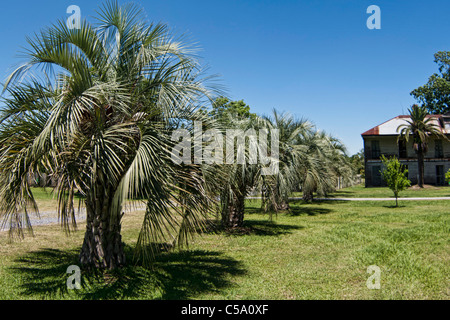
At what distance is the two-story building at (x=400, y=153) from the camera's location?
130 ft

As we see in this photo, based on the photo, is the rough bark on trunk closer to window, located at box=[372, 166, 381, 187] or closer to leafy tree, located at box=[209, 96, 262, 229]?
leafy tree, located at box=[209, 96, 262, 229]

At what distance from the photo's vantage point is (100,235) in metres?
6.64

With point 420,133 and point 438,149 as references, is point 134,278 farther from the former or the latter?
point 438,149

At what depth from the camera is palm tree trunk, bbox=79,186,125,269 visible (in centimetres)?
655

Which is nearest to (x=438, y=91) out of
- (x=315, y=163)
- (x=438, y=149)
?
(x=438, y=149)

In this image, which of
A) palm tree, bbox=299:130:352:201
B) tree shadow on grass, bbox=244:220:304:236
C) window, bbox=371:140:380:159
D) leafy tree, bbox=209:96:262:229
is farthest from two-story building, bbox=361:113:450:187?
leafy tree, bbox=209:96:262:229

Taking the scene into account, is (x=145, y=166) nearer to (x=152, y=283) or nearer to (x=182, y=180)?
(x=182, y=180)

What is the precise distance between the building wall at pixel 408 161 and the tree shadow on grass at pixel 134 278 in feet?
119

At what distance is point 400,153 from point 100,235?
4087 centimetres

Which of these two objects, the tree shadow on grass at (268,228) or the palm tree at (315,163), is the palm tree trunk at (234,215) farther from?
the palm tree at (315,163)

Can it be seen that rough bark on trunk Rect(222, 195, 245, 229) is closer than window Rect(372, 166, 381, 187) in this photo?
Yes

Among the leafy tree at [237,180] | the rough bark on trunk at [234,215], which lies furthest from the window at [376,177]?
the rough bark on trunk at [234,215]

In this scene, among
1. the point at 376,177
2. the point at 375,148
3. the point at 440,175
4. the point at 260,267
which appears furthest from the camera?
the point at 375,148
